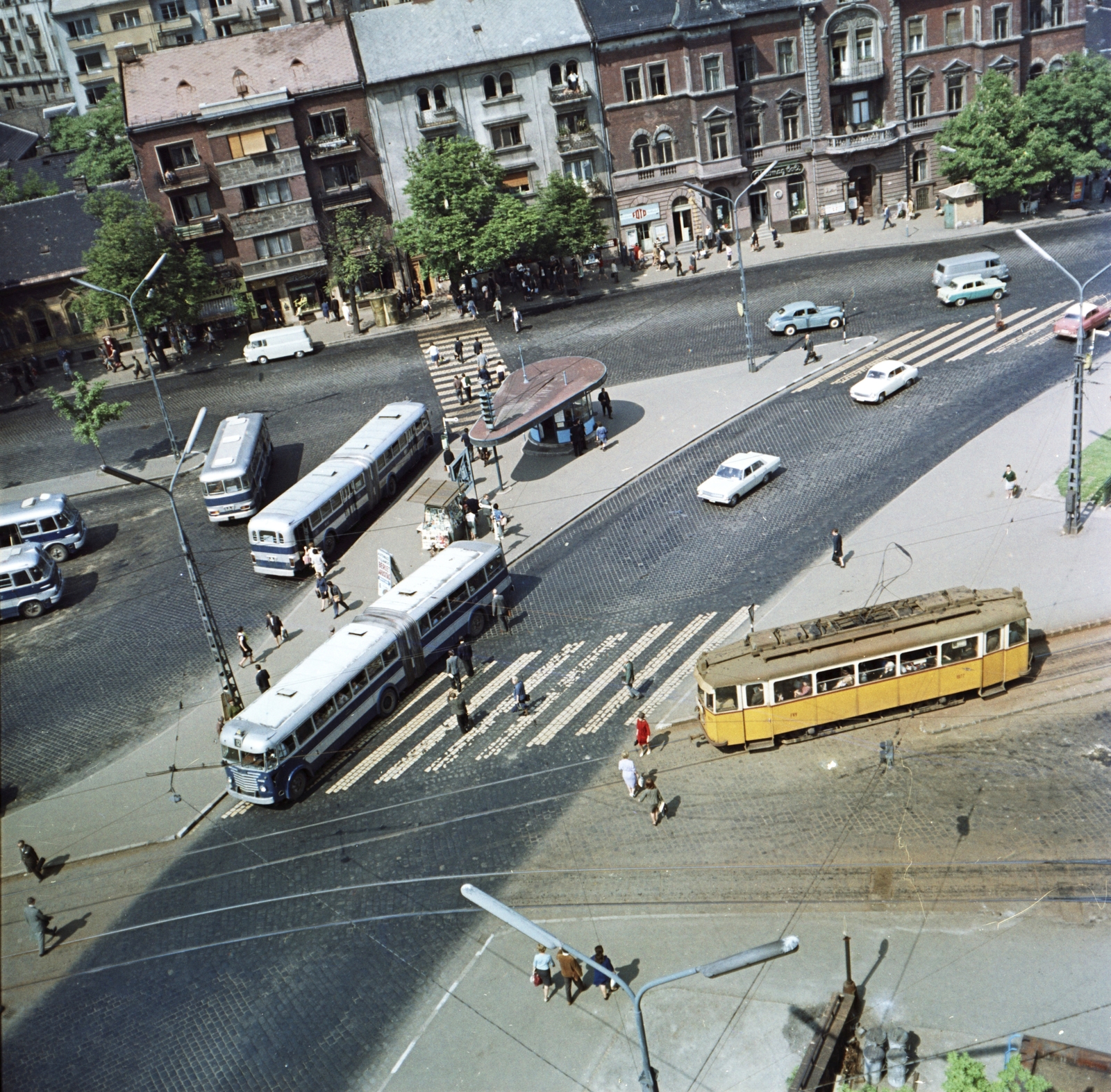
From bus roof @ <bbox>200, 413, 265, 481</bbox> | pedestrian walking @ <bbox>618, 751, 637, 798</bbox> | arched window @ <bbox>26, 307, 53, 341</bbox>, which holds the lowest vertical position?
pedestrian walking @ <bbox>618, 751, 637, 798</bbox>

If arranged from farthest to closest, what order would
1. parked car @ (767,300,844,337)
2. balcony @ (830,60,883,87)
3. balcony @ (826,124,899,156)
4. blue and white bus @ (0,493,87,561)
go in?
balcony @ (826,124,899,156) < balcony @ (830,60,883,87) < parked car @ (767,300,844,337) < blue and white bus @ (0,493,87,561)

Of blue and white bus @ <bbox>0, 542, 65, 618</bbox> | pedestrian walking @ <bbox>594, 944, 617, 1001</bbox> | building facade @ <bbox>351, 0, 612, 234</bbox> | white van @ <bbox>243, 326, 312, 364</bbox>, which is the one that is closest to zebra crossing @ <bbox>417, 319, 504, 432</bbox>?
white van @ <bbox>243, 326, 312, 364</bbox>

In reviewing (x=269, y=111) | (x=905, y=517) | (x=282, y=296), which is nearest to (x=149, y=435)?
(x=282, y=296)

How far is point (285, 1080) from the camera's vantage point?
2522 centimetres

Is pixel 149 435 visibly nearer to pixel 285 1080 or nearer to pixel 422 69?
pixel 422 69

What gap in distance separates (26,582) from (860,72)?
6011 cm

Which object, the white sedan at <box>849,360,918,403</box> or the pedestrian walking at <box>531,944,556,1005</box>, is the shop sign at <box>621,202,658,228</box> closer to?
the white sedan at <box>849,360,918,403</box>

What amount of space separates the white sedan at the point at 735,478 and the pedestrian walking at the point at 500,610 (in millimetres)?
10516

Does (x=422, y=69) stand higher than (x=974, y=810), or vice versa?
(x=422, y=69)

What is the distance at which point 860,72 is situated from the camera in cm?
7644

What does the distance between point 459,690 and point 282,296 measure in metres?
45.4

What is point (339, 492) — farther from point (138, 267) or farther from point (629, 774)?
point (138, 267)

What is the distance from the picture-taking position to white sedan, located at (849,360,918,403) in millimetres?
52719

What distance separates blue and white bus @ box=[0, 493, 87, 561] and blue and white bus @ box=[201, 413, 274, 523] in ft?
19.0
